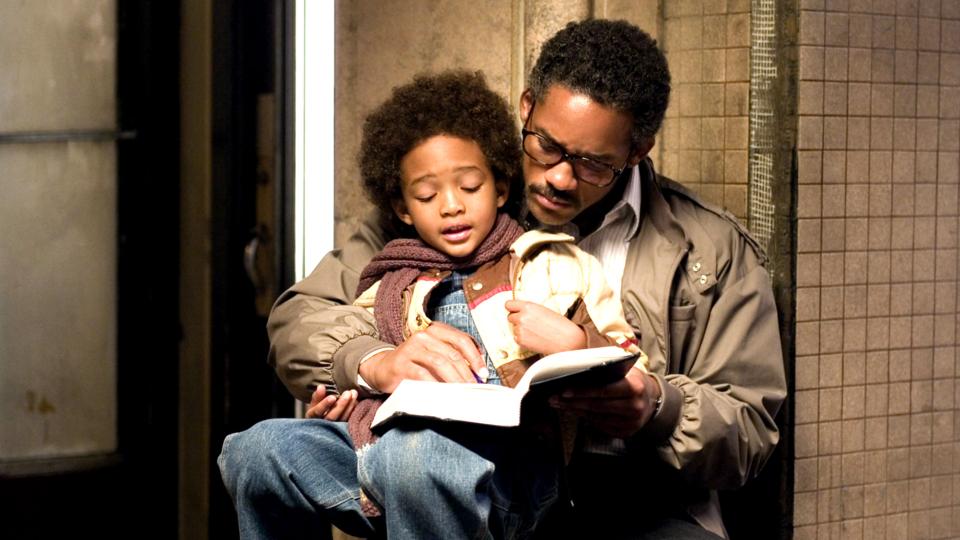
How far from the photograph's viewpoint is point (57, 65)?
3.51 m

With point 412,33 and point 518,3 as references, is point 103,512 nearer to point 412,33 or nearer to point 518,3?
point 412,33

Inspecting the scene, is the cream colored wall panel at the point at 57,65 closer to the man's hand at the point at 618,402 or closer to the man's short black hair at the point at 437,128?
the man's short black hair at the point at 437,128

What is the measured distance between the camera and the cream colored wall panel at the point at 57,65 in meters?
3.44

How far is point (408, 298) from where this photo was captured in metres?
2.04

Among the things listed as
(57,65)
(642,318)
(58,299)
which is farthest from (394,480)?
(57,65)

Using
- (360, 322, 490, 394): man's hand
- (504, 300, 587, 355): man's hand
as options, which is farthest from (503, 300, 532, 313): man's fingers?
(360, 322, 490, 394): man's hand

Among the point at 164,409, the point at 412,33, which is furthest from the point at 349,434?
the point at 164,409

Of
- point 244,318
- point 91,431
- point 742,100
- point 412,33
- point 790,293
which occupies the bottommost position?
point 91,431

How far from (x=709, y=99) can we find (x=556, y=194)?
0.74 meters

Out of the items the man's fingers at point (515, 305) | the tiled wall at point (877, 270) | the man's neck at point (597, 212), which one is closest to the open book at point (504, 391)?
the man's fingers at point (515, 305)

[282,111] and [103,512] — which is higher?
[282,111]

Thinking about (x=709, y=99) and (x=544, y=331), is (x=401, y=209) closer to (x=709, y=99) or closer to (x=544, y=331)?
(x=544, y=331)

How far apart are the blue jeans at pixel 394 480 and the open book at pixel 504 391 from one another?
0.18 ft

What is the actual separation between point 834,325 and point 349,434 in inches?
50.2
